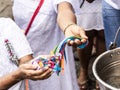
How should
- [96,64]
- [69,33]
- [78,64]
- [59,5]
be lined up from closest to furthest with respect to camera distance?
[96,64]
[69,33]
[59,5]
[78,64]

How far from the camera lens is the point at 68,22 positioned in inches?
75.2

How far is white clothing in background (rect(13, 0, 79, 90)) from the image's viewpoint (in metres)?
2.19

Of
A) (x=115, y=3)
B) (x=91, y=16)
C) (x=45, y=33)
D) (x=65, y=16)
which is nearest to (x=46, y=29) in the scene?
(x=45, y=33)

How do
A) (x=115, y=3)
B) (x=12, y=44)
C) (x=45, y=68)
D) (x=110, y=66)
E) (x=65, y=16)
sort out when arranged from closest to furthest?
(x=45, y=68) < (x=110, y=66) < (x=12, y=44) < (x=65, y=16) < (x=115, y=3)

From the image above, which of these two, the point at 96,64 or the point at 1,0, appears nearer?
the point at 96,64

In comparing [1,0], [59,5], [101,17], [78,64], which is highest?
[59,5]

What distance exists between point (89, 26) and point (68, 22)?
968mm

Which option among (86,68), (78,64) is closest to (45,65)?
(86,68)

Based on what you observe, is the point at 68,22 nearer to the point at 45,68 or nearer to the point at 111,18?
the point at 45,68

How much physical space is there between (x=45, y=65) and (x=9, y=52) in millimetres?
404

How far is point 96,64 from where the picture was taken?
1576 millimetres

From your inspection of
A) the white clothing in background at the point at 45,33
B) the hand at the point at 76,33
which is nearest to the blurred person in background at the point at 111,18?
the white clothing in background at the point at 45,33

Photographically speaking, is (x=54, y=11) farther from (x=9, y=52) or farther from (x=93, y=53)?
(x=93, y=53)

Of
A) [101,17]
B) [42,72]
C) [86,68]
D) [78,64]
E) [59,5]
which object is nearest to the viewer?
[42,72]
